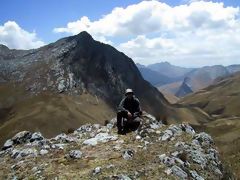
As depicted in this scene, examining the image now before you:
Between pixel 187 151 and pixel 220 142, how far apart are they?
139 meters

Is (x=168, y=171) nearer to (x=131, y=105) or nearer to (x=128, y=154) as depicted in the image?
(x=128, y=154)

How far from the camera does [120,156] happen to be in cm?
2450

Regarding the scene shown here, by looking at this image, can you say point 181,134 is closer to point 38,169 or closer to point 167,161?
point 167,161

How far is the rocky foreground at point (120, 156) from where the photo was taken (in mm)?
22594

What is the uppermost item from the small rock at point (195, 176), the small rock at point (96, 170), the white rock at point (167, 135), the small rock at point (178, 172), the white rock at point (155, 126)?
the white rock at point (155, 126)

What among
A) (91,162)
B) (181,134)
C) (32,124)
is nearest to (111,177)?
(91,162)

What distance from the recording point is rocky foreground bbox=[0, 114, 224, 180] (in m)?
22.6

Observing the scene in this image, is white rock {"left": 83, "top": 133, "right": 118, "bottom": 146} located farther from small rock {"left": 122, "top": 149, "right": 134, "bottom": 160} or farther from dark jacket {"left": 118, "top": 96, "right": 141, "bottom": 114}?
small rock {"left": 122, "top": 149, "right": 134, "bottom": 160}

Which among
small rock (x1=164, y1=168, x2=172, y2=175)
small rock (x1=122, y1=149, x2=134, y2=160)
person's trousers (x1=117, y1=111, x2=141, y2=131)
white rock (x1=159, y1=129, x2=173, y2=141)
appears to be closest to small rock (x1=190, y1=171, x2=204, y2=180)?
small rock (x1=164, y1=168, x2=172, y2=175)

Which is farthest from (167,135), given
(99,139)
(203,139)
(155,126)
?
(99,139)

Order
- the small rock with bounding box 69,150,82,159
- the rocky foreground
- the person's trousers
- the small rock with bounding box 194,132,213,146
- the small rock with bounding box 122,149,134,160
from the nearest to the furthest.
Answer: the rocky foreground, the small rock with bounding box 122,149,134,160, the small rock with bounding box 69,150,82,159, the small rock with bounding box 194,132,213,146, the person's trousers

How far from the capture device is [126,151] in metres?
24.8

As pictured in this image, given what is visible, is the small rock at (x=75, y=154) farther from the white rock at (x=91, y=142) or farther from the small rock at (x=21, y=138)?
the small rock at (x=21, y=138)

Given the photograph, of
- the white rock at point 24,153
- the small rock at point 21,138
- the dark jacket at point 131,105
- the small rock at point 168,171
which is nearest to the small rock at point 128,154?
the small rock at point 168,171
